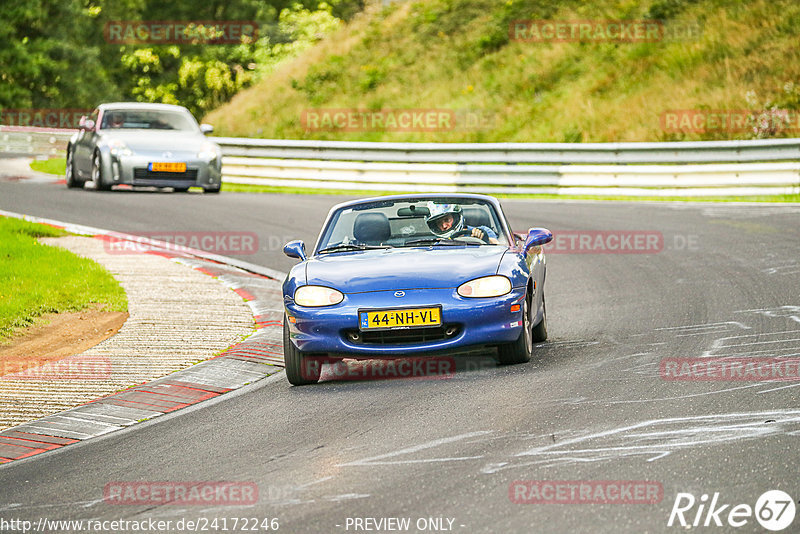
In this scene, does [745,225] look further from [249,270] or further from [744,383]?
[744,383]

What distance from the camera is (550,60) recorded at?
105ft

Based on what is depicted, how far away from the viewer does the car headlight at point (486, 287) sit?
325 inches

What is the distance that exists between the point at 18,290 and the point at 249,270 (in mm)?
3221

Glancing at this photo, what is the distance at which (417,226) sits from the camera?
9508 millimetres

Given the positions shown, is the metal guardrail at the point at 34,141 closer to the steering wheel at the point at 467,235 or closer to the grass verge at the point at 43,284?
the grass verge at the point at 43,284

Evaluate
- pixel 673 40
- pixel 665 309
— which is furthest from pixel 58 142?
pixel 665 309
